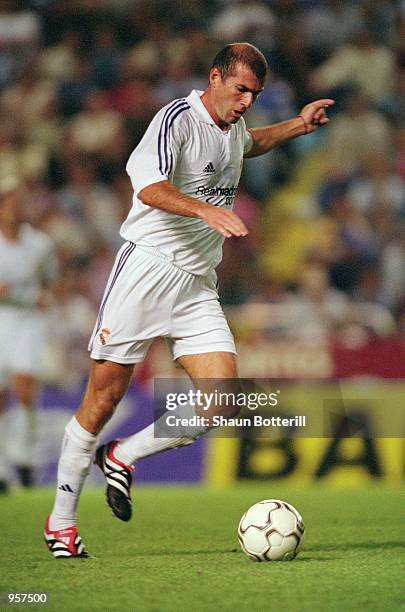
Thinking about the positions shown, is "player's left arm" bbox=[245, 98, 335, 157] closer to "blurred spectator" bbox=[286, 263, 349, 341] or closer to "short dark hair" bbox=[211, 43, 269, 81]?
"short dark hair" bbox=[211, 43, 269, 81]

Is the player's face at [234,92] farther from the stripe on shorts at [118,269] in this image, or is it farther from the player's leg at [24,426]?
the player's leg at [24,426]

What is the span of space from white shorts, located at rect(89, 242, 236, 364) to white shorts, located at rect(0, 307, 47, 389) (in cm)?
394

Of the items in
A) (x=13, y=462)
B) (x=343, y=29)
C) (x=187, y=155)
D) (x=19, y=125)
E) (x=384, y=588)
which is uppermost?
(x=343, y=29)

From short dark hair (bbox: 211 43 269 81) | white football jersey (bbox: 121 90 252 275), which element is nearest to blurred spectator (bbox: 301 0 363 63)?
white football jersey (bbox: 121 90 252 275)

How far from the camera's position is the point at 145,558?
17.5 ft

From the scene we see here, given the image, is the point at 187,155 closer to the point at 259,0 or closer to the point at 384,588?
the point at 384,588

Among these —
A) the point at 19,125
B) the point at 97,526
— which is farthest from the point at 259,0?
the point at 97,526

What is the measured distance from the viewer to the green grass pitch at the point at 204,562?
13.5ft

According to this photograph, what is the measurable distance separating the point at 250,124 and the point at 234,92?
767cm

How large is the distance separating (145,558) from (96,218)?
25.0 ft

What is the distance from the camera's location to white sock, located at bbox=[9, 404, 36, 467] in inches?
374

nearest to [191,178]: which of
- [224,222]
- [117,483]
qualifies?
[224,222]

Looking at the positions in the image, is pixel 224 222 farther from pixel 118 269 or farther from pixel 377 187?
pixel 377 187

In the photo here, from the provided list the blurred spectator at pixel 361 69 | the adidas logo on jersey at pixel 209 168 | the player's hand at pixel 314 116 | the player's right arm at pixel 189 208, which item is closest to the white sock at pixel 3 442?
the player's hand at pixel 314 116
